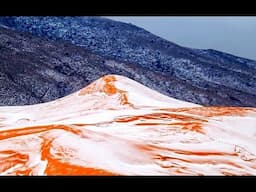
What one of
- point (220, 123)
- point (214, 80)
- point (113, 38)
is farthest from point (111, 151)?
point (113, 38)

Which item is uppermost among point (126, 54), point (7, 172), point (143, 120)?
point (126, 54)

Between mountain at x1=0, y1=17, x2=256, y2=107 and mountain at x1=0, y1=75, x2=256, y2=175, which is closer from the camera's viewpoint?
mountain at x1=0, y1=75, x2=256, y2=175

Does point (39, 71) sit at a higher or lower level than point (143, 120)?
higher

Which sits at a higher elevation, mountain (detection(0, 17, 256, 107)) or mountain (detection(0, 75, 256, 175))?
mountain (detection(0, 17, 256, 107))
